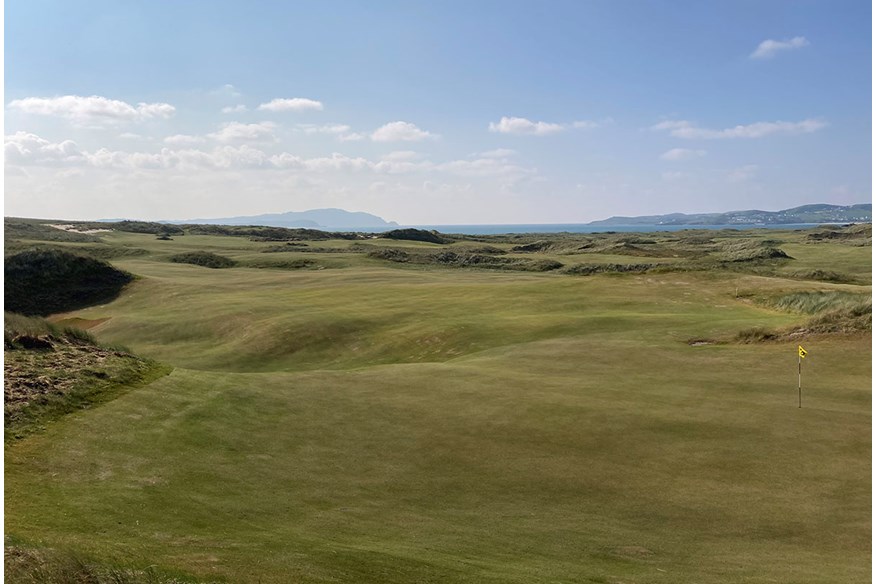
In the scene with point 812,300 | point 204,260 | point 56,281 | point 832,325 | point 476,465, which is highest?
point 204,260

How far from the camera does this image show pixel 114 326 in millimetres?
55719

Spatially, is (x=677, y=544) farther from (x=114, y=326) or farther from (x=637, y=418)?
(x=114, y=326)

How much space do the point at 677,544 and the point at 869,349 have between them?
77.7ft

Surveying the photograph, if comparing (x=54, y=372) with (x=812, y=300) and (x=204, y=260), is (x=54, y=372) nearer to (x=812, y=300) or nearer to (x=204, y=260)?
(x=812, y=300)

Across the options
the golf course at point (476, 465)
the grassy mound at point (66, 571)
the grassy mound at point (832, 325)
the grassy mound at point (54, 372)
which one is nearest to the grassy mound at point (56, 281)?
the grassy mound at point (54, 372)

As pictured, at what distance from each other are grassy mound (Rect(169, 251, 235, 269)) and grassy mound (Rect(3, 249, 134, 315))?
3071 centimetres

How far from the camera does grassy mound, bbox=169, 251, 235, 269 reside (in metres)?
→ 109

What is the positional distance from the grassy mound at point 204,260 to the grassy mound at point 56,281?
30.7 metres

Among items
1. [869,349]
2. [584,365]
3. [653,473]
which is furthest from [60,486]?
[869,349]

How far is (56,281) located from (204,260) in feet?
117

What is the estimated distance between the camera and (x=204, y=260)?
11019cm

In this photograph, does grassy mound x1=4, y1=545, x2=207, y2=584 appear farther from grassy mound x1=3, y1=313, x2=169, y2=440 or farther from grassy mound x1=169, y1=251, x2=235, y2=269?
grassy mound x1=169, y1=251, x2=235, y2=269

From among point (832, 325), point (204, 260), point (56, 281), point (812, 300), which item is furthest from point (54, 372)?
point (204, 260)

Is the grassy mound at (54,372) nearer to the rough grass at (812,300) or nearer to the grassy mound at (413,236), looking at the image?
the rough grass at (812,300)
